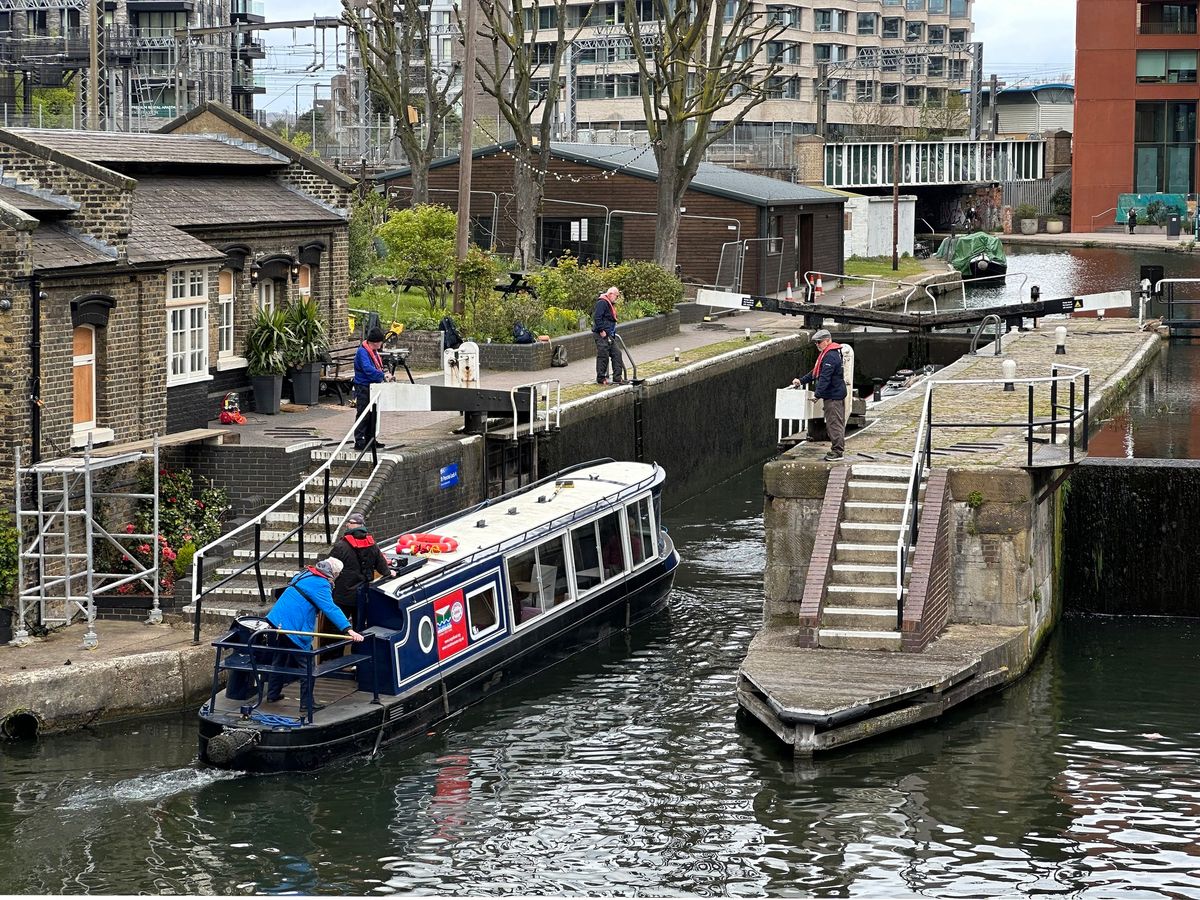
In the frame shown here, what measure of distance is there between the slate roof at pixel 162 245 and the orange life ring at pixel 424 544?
5.32 metres

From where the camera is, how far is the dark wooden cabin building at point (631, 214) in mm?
48812

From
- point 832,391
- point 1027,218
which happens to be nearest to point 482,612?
point 832,391

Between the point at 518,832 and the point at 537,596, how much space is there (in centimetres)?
514

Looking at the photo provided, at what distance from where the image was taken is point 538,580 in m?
20.4

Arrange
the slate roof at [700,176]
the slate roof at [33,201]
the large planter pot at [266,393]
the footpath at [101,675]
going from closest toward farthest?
the footpath at [101,675] → the slate roof at [33,201] → the large planter pot at [266,393] → the slate roof at [700,176]

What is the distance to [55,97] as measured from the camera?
254 feet

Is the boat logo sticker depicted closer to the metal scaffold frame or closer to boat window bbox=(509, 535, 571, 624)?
boat window bbox=(509, 535, 571, 624)

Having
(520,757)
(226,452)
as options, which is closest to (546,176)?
(226,452)

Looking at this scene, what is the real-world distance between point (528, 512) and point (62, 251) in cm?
621

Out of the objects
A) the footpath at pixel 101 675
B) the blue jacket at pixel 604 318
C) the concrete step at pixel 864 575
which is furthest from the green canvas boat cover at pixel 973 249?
the footpath at pixel 101 675

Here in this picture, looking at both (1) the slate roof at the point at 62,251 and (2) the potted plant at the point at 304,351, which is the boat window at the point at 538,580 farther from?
(2) the potted plant at the point at 304,351

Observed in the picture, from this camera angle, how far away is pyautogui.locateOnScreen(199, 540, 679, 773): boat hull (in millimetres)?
16484

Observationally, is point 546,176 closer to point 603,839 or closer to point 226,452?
point 226,452

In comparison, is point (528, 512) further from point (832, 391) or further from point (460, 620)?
point (832, 391)
